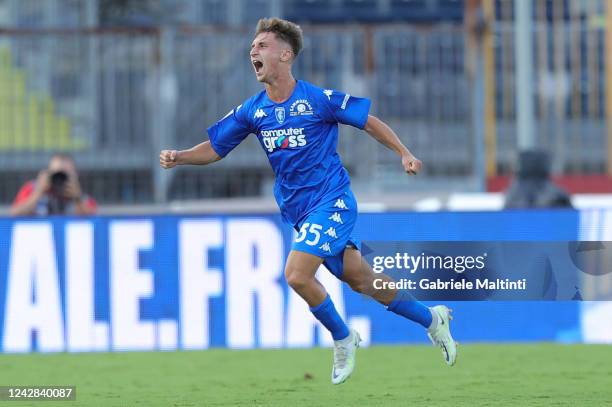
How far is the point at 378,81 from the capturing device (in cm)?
1814

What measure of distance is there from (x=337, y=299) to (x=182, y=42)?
726 centimetres

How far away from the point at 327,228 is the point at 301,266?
0.88ft

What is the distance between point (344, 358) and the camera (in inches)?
343

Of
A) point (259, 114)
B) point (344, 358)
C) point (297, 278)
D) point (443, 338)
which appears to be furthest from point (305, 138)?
point (443, 338)

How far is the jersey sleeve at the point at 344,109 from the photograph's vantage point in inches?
334

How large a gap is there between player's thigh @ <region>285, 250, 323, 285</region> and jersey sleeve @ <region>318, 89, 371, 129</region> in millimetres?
804

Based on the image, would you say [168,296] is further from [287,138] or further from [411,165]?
[411,165]

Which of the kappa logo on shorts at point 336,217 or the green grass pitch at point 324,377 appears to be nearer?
the kappa logo on shorts at point 336,217

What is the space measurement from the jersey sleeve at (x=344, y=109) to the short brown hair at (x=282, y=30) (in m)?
0.35

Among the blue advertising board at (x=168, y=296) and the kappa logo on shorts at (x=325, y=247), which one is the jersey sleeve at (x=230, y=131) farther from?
the blue advertising board at (x=168, y=296)

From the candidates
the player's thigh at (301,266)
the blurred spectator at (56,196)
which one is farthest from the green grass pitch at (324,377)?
the blurred spectator at (56,196)

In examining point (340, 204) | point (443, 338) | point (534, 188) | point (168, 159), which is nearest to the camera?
point (340, 204)

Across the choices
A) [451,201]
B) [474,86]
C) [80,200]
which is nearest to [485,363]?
[80,200]

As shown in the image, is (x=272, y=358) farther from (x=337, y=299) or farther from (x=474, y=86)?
(x=474, y=86)
